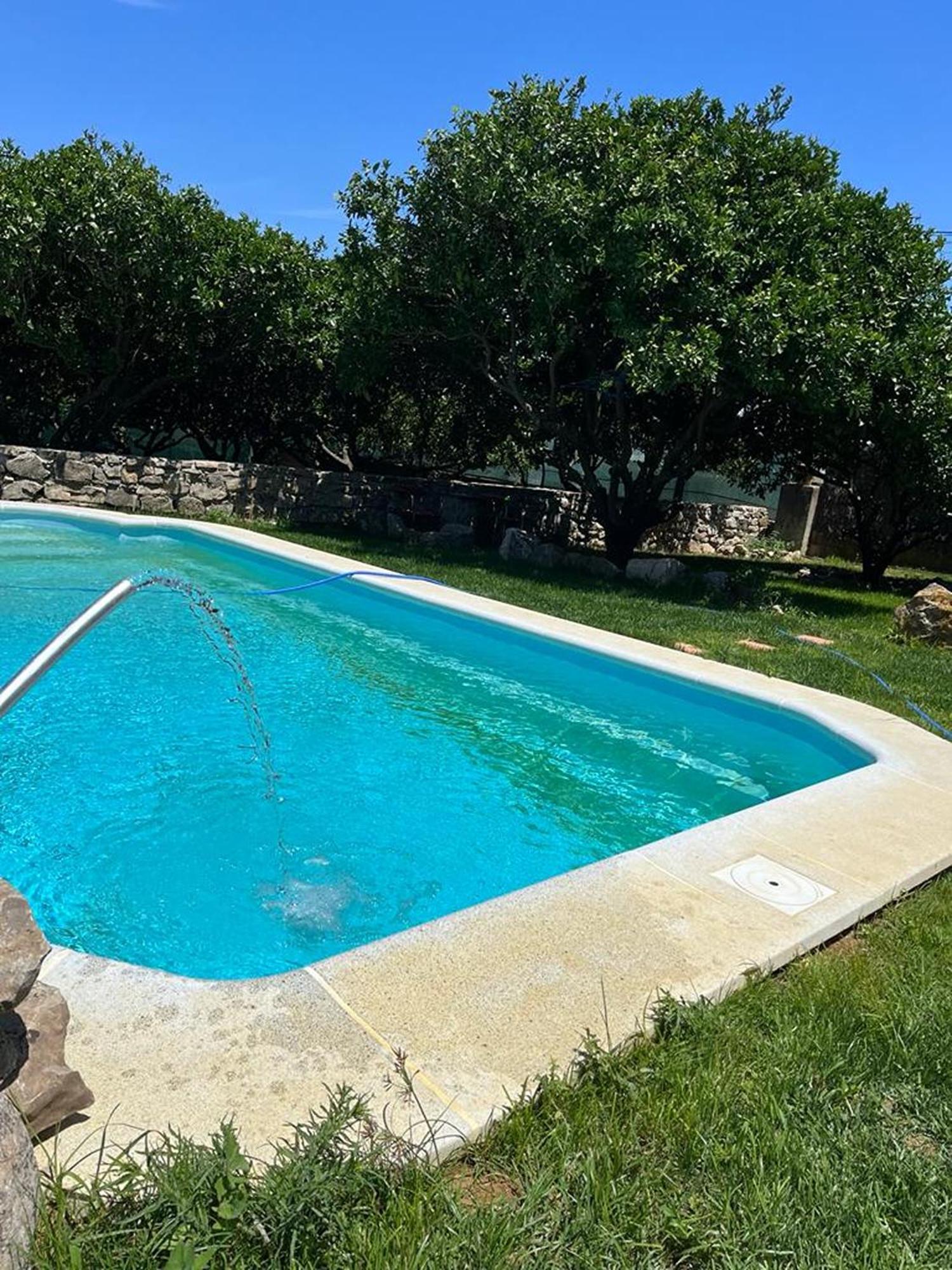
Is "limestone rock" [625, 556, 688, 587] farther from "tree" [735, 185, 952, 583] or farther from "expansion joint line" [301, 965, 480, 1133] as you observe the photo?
"expansion joint line" [301, 965, 480, 1133]

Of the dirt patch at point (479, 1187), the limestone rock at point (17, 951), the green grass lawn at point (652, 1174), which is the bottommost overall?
the dirt patch at point (479, 1187)

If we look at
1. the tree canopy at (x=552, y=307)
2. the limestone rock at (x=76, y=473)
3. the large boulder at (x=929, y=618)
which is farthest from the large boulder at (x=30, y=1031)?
the limestone rock at (x=76, y=473)

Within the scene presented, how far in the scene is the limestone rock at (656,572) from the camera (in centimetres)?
1287

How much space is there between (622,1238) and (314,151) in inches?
639

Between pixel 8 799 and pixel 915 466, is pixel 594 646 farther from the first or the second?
pixel 915 466

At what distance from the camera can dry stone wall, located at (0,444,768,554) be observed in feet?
50.8

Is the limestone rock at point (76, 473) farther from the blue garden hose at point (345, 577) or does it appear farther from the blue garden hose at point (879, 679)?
the blue garden hose at point (879, 679)

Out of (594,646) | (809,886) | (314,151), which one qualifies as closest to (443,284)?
(314,151)

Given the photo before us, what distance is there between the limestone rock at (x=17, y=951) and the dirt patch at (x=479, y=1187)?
103cm

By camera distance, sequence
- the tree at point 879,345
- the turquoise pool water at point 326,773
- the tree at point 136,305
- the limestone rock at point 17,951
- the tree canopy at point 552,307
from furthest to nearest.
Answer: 1. the tree at point 136,305
2. the tree canopy at point 552,307
3. the tree at point 879,345
4. the turquoise pool water at point 326,773
5. the limestone rock at point 17,951

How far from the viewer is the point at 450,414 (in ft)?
68.1

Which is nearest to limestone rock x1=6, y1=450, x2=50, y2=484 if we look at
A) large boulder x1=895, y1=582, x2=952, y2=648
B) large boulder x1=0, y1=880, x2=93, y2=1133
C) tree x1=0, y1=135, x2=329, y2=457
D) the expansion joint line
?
tree x1=0, y1=135, x2=329, y2=457

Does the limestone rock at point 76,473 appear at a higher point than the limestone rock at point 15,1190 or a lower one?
higher

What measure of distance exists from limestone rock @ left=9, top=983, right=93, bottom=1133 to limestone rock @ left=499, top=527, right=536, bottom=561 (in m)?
12.6
